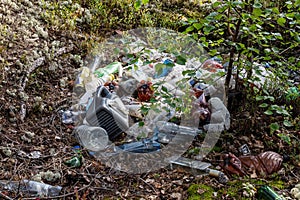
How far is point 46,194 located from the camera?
2443mm

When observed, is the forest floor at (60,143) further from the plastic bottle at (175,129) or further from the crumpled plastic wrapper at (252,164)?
the plastic bottle at (175,129)

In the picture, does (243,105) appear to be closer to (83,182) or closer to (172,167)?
(172,167)

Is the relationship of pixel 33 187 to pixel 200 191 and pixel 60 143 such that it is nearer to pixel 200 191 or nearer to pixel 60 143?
pixel 60 143

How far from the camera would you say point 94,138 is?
2.90m

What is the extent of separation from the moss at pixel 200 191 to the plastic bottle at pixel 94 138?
2.43ft

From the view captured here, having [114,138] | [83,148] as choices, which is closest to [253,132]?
[114,138]

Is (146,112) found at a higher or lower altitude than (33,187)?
higher

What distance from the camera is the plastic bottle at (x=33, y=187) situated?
8.02ft

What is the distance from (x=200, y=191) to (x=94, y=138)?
89 centimetres

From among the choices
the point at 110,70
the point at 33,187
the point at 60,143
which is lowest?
the point at 33,187

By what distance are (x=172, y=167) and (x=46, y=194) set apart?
2.76 ft

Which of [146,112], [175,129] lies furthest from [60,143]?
[175,129]

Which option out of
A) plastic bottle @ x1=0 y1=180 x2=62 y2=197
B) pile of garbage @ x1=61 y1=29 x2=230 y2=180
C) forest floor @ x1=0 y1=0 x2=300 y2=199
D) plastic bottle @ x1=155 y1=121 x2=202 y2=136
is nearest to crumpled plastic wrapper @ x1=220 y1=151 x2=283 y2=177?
forest floor @ x1=0 y1=0 x2=300 y2=199

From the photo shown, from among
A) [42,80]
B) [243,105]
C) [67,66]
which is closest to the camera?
[243,105]
